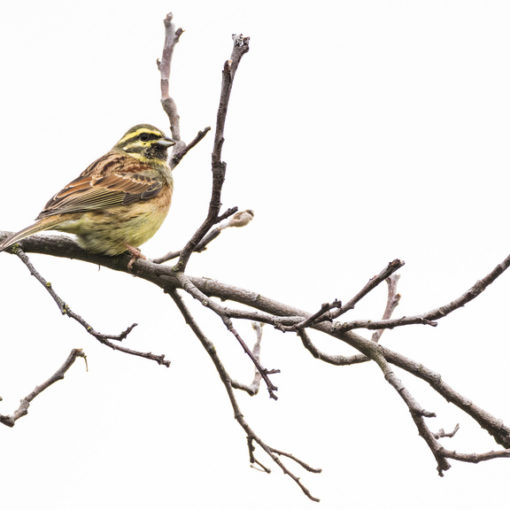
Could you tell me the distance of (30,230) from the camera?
546 cm

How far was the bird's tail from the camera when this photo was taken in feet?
16.0

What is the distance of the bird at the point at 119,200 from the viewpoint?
6316 millimetres

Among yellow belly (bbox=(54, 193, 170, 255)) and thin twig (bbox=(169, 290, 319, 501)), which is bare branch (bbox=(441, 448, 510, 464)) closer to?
thin twig (bbox=(169, 290, 319, 501))

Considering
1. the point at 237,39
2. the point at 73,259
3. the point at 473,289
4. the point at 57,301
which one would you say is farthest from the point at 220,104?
the point at 73,259

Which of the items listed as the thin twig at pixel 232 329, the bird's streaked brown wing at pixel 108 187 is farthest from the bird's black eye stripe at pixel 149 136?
the thin twig at pixel 232 329

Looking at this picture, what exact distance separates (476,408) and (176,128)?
3.71 meters

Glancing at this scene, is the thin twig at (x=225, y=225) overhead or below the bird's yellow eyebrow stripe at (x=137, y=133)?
below

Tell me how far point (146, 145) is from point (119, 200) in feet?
4.13

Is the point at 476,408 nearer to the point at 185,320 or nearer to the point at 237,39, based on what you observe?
the point at 185,320

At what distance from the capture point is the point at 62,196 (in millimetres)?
6902

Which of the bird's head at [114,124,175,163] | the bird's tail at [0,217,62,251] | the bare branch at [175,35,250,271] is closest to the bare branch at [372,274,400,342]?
the bare branch at [175,35,250,271]

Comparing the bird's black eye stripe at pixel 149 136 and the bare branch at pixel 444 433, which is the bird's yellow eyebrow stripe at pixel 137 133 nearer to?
the bird's black eye stripe at pixel 149 136

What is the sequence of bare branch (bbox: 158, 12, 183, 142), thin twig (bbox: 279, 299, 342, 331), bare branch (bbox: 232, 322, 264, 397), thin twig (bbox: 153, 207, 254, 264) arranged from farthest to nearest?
bare branch (bbox: 158, 12, 183, 142), bare branch (bbox: 232, 322, 264, 397), thin twig (bbox: 153, 207, 254, 264), thin twig (bbox: 279, 299, 342, 331)

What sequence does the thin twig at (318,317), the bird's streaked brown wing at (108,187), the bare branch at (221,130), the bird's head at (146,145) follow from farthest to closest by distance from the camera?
1. the bird's head at (146,145)
2. the bird's streaked brown wing at (108,187)
3. the thin twig at (318,317)
4. the bare branch at (221,130)
